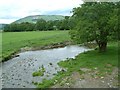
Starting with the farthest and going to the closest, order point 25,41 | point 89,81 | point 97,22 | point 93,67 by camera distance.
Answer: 1. point 25,41
2. point 97,22
3. point 93,67
4. point 89,81

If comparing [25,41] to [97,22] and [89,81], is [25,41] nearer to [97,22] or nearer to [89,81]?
[97,22]

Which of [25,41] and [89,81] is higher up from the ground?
[25,41]

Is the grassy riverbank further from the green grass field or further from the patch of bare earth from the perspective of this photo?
the green grass field

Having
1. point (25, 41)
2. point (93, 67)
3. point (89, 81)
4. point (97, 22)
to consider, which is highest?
point (97, 22)

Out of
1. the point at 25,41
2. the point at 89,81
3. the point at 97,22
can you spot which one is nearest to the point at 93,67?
the point at 89,81

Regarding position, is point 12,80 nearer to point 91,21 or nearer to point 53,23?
point 91,21

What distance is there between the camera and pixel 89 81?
1092 inches

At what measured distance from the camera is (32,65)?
40.6 m

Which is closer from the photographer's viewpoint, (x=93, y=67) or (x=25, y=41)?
(x=93, y=67)

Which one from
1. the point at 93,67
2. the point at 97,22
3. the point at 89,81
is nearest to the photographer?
the point at 89,81

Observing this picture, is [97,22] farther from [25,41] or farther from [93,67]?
[25,41]

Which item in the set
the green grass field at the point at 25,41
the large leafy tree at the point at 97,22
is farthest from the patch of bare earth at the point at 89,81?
the green grass field at the point at 25,41

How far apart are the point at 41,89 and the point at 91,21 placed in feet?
62.6

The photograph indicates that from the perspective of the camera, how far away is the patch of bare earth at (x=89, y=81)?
86.2ft
